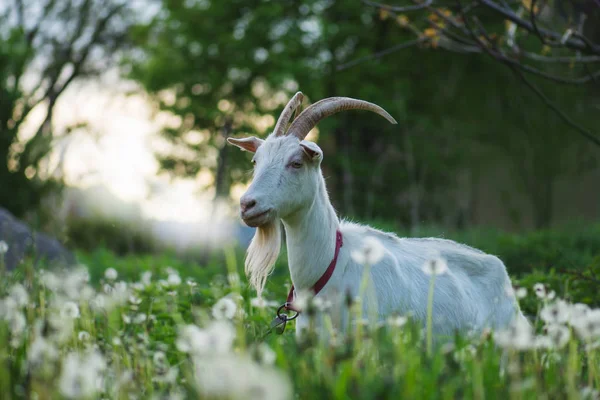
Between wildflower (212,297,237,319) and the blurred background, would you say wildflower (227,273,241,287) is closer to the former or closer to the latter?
wildflower (212,297,237,319)

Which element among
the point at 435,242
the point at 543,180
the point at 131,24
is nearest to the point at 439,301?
the point at 435,242

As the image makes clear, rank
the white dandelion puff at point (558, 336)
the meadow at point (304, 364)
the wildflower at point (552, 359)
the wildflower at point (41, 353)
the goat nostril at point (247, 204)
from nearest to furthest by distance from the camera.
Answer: the meadow at point (304, 364) < the wildflower at point (41, 353) < the white dandelion puff at point (558, 336) < the wildflower at point (552, 359) < the goat nostril at point (247, 204)

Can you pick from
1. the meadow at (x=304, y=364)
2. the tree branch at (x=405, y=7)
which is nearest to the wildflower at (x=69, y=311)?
the meadow at (x=304, y=364)

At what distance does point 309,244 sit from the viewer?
4.45 meters

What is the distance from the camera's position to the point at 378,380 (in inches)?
105

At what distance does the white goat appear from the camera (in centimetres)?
423

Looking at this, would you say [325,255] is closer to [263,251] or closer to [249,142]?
[263,251]

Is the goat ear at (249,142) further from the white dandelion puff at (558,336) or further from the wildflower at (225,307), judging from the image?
the white dandelion puff at (558,336)

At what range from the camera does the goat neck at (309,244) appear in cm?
445

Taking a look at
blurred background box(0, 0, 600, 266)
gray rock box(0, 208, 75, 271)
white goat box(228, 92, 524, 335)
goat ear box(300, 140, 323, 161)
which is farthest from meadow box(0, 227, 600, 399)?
blurred background box(0, 0, 600, 266)

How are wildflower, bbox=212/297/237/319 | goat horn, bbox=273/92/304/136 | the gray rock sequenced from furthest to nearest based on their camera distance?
the gray rock < goat horn, bbox=273/92/304/136 < wildflower, bbox=212/297/237/319

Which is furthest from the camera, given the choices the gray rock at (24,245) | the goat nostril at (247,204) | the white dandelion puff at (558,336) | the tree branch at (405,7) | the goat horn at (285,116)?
the gray rock at (24,245)

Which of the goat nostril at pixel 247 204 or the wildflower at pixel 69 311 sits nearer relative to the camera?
the wildflower at pixel 69 311

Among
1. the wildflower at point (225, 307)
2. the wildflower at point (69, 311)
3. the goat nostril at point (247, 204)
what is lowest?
the wildflower at point (69, 311)
